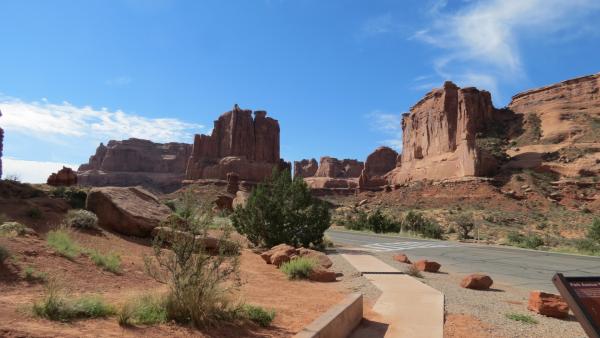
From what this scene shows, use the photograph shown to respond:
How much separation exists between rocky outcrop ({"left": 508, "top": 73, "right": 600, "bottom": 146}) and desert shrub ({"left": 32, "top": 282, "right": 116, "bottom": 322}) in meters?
76.4

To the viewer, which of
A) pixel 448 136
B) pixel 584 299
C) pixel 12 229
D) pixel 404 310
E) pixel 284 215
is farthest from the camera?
pixel 448 136

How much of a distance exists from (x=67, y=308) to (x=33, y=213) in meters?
11.8

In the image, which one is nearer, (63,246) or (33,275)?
(33,275)

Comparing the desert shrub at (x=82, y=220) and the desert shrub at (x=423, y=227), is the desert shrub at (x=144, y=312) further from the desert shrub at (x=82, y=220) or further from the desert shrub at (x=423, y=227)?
the desert shrub at (x=423, y=227)

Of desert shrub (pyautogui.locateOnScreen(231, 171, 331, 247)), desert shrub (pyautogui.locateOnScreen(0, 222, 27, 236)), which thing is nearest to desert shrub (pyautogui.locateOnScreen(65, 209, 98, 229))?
desert shrub (pyautogui.locateOnScreen(0, 222, 27, 236))

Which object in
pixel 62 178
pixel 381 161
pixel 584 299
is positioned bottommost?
pixel 584 299

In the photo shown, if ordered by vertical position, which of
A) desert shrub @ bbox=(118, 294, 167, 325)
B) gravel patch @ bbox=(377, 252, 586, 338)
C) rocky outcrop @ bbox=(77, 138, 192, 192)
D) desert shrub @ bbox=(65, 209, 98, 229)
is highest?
rocky outcrop @ bbox=(77, 138, 192, 192)

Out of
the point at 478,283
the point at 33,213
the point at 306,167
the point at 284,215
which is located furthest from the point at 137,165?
the point at 478,283

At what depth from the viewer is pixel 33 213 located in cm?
1498

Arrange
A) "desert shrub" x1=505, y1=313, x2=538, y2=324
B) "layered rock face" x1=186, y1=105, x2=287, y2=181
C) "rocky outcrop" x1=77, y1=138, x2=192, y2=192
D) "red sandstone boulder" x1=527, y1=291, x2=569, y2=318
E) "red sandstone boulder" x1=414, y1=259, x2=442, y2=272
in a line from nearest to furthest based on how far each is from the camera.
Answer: "desert shrub" x1=505, y1=313, x2=538, y2=324, "red sandstone boulder" x1=527, y1=291, x2=569, y2=318, "red sandstone boulder" x1=414, y1=259, x2=442, y2=272, "layered rock face" x1=186, y1=105, x2=287, y2=181, "rocky outcrop" x1=77, y1=138, x2=192, y2=192

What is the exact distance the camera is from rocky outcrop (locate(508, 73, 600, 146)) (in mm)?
69500

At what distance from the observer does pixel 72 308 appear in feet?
17.3

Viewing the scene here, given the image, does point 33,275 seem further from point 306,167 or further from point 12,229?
point 306,167

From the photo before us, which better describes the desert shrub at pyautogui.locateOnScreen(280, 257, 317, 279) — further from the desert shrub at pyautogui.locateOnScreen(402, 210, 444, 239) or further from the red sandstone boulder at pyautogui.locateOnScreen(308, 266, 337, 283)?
the desert shrub at pyautogui.locateOnScreen(402, 210, 444, 239)
